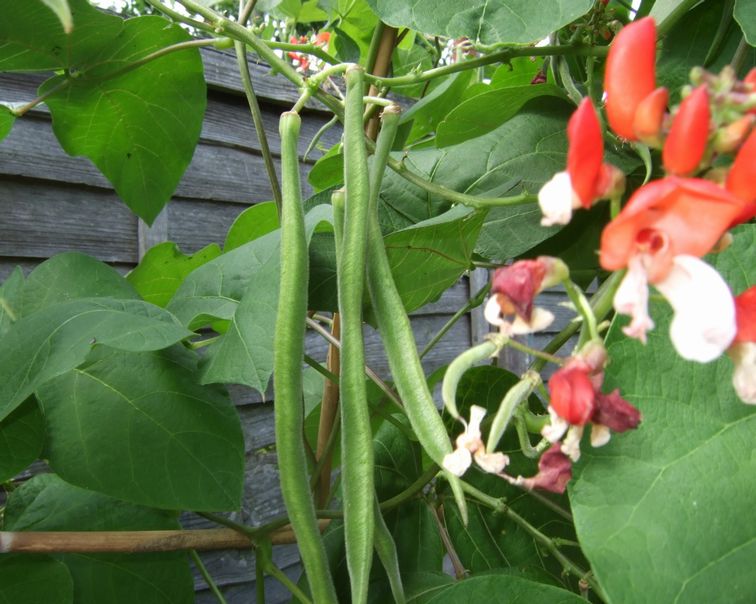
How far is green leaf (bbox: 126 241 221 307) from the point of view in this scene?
3.67ft

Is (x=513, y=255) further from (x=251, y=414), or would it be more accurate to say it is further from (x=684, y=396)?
(x=251, y=414)

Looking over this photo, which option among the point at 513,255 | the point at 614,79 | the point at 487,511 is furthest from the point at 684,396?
the point at 487,511

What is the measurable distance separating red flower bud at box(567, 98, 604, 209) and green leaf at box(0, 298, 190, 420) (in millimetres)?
403

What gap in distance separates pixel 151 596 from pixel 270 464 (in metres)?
1.23

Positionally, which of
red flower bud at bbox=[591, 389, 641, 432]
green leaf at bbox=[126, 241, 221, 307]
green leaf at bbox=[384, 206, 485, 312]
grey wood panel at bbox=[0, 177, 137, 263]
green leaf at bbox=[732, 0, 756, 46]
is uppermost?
grey wood panel at bbox=[0, 177, 137, 263]

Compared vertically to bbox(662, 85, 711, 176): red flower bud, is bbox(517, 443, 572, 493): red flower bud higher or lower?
lower

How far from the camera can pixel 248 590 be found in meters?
2.09

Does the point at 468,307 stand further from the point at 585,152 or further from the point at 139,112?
the point at 585,152

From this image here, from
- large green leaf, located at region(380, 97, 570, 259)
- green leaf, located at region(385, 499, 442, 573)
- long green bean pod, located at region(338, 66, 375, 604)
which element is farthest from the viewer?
green leaf, located at region(385, 499, 442, 573)

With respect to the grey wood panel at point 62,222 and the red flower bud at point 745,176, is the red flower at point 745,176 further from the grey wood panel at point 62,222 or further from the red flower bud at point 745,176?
the grey wood panel at point 62,222

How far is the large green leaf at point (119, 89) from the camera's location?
834 mm

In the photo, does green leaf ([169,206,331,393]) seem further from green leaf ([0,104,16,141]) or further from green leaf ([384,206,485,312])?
green leaf ([0,104,16,141])

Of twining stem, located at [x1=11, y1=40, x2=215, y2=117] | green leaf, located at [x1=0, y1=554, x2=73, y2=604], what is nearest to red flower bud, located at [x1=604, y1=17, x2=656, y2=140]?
twining stem, located at [x1=11, y1=40, x2=215, y2=117]

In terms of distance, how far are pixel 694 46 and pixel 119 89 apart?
688 mm
